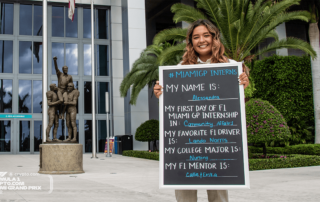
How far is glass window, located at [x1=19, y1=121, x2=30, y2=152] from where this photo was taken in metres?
23.2

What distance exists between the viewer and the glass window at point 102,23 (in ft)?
83.5

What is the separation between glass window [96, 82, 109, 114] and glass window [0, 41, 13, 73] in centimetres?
626

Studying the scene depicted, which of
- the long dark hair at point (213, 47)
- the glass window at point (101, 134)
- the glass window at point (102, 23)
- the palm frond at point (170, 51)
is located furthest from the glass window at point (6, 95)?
the long dark hair at point (213, 47)

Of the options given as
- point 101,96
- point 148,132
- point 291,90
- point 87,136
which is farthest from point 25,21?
point 291,90

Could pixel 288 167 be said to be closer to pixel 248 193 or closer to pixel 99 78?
pixel 248 193

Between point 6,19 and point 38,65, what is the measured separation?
390 cm

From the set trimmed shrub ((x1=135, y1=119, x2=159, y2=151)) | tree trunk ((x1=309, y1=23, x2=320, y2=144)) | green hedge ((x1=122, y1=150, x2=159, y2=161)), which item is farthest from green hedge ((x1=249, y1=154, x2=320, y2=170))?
trimmed shrub ((x1=135, y1=119, x2=159, y2=151))

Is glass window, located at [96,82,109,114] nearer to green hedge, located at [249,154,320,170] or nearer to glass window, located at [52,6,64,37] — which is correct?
glass window, located at [52,6,64,37]

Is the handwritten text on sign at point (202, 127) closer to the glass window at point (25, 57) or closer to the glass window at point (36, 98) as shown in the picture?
the glass window at point (36, 98)

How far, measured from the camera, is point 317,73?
58.1 feet

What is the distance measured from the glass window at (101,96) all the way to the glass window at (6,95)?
237 inches

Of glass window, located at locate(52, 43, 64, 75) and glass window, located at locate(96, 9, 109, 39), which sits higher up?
glass window, located at locate(96, 9, 109, 39)

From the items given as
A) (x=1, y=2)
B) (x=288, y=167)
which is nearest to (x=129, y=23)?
(x=1, y=2)

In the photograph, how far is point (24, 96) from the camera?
23516 mm
